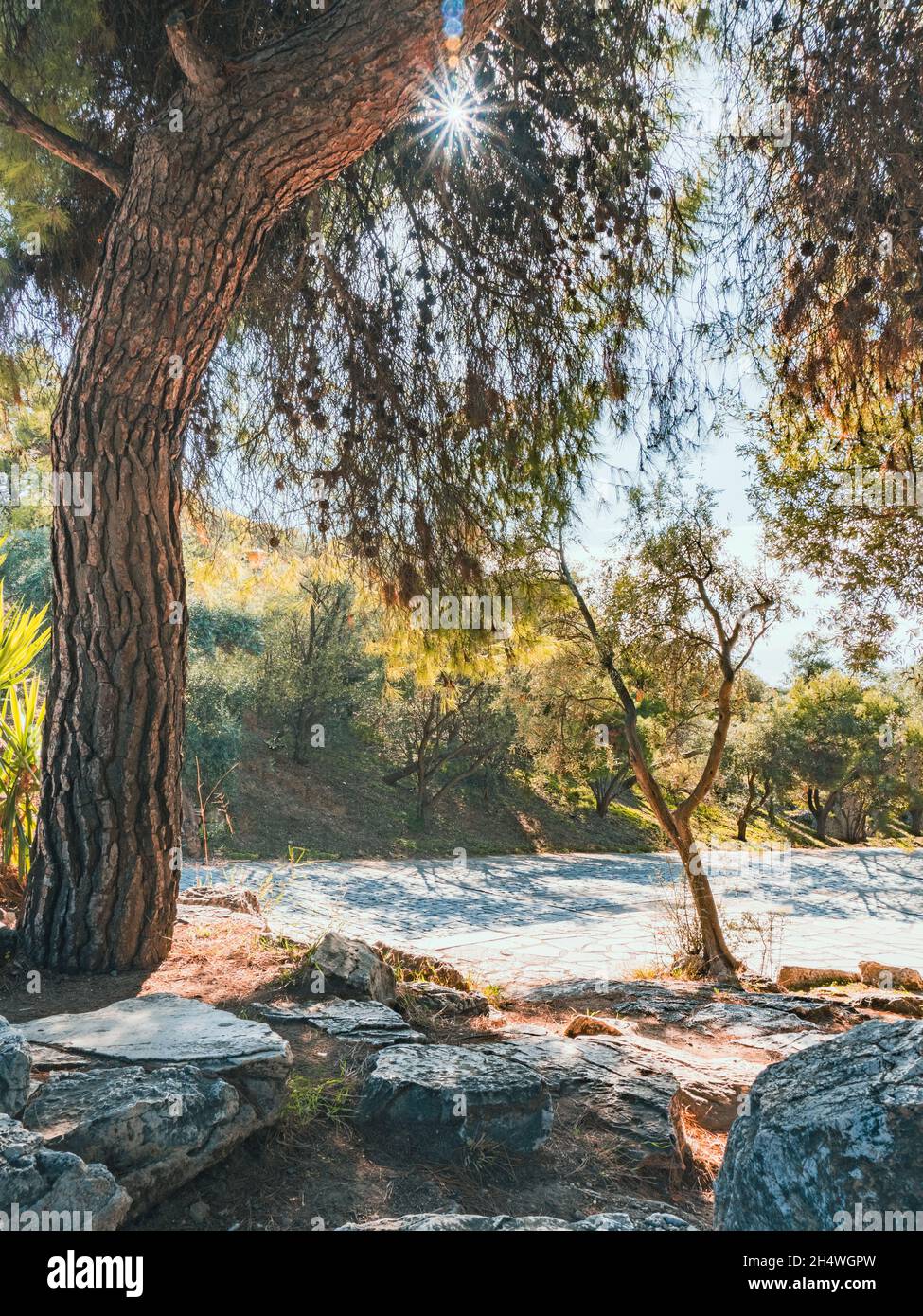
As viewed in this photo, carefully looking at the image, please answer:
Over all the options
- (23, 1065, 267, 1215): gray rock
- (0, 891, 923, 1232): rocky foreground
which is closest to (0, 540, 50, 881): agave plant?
(0, 891, 923, 1232): rocky foreground

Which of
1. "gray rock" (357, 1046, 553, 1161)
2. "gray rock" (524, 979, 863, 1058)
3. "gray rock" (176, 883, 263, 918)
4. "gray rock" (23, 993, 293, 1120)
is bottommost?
"gray rock" (524, 979, 863, 1058)

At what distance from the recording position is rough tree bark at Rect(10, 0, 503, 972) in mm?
4090

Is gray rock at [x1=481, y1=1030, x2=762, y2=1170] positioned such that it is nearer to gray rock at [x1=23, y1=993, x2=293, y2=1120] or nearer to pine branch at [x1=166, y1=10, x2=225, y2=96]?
gray rock at [x1=23, y1=993, x2=293, y2=1120]

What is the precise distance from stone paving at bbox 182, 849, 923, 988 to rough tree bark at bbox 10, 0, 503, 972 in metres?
1.36

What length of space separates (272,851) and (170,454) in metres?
12.5

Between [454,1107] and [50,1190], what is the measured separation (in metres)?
1.29

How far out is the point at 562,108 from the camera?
5500 mm

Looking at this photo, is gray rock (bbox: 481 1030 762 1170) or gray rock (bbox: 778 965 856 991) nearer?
gray rock (bbox: 481 1030 762 1170)

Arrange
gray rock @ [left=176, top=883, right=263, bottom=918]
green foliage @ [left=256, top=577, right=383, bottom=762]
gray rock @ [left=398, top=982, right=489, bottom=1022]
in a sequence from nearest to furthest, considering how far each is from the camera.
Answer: gray rock @ [left=398, top=982, right=489, bottom=1022], gray rock @ [left=176, top=883, right=263, bottom=918], green foliage @ [left=256, top=577, right=383, bottom=762]

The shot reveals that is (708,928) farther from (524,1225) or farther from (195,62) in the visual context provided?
(195,62)

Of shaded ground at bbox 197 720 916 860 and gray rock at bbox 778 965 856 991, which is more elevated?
shaded ground at bbox 197 720 916 860

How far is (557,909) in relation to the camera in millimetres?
13391
